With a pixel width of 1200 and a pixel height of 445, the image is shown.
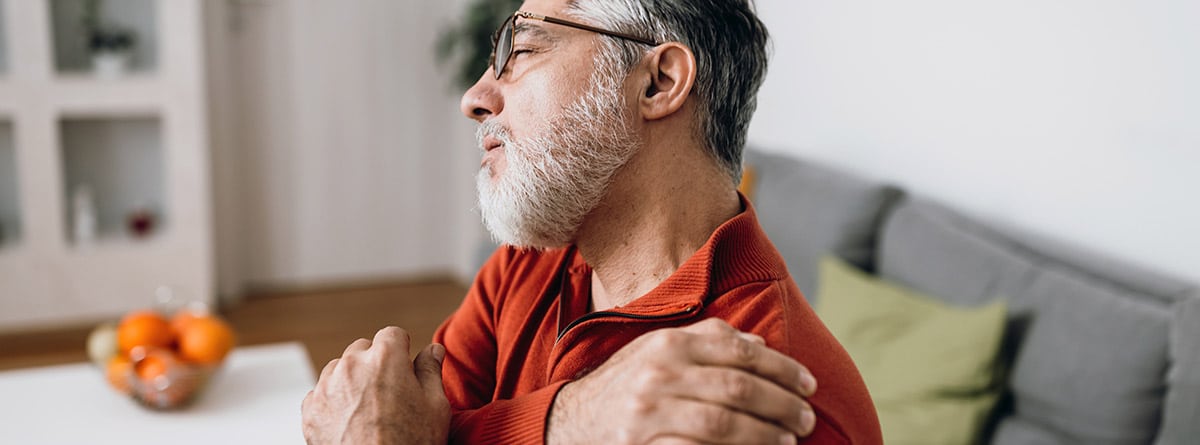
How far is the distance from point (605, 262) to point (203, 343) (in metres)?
1.12

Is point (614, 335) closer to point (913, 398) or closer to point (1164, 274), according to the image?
point (913, 398)

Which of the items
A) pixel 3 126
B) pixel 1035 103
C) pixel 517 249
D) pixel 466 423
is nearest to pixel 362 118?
pixel 3 126

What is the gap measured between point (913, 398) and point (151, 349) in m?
1.38

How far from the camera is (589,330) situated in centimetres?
98

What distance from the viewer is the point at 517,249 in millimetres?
1219

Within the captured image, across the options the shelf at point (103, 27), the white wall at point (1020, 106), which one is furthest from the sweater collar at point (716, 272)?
the shelf at point (103, 27)

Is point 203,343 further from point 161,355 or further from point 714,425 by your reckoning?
point 714,425

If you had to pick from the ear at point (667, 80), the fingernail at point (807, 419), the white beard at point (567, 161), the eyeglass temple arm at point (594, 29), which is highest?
the eyeglass temple arm at point (594, 29)

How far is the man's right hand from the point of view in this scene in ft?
2.55

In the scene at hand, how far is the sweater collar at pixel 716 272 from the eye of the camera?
0.95 meters

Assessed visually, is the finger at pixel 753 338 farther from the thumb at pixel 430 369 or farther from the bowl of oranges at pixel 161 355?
the bowl of oranges at pixel 161 355

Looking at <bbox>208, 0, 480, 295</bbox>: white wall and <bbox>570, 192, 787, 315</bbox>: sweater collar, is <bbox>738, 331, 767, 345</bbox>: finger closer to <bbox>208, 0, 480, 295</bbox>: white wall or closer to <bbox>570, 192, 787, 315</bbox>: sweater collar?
<bbox>570, 192, 787, 315</bbox>: sweater collar

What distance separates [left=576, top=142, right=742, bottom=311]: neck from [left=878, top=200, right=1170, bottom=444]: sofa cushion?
0.79 m

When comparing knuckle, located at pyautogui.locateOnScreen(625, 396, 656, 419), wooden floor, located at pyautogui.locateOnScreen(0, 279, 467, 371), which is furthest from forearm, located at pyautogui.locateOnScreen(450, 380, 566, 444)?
wooden floor, located at pyautogui.locateOnScreen(0, 279, 467, 371)
